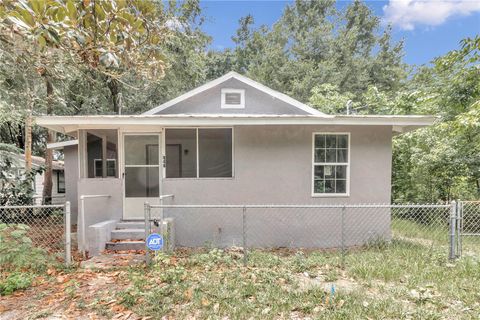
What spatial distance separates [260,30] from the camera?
25.8 m

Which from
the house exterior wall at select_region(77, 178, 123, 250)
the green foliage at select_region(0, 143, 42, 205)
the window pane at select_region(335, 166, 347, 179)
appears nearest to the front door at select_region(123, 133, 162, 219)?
the house exterior wall at select_region(77, 178, 123, 250)

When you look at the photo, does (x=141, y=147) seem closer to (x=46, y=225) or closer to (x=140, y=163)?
(x=140, y=163)

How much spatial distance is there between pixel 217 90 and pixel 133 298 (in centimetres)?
674

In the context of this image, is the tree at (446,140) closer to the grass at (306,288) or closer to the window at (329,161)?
the window at (329,161)

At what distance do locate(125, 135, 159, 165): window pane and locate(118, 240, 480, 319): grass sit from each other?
269cm

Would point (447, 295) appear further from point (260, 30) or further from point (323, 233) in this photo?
point (260, 30)

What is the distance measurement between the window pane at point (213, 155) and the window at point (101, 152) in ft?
6.63

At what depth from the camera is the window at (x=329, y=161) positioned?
6590 mm

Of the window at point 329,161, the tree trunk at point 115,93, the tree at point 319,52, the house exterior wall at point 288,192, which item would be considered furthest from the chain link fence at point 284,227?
the tree at point 319,52

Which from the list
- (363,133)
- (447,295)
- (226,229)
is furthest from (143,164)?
(447,295)

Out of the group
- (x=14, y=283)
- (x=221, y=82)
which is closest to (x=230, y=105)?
(x=221, y=82)

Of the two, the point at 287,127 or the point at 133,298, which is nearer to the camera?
the point at 133,298

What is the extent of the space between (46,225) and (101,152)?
4986 mm

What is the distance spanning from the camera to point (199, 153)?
6.60 m
